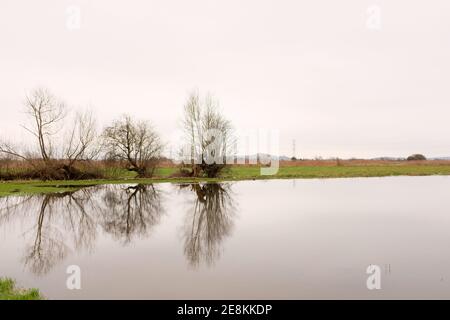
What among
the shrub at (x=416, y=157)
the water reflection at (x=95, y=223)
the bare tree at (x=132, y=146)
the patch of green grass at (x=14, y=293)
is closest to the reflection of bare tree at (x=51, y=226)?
the water reflection at (x=95, y=223)

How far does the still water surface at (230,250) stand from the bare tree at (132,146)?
833 inches

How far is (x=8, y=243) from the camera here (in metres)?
9.62

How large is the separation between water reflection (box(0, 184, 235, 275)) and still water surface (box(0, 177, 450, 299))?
4cm

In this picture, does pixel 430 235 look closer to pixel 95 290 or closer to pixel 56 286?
pixel 95 290

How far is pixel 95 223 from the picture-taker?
12.2 metres

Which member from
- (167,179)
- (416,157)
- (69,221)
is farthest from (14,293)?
(416,157)

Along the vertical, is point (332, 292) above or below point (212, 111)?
below

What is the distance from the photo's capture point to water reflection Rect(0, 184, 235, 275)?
8.44m

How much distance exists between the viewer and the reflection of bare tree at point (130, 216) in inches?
425

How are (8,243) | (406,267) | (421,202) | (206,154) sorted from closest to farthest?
(406,267)
(8,243)
(421,202)
(206,154)

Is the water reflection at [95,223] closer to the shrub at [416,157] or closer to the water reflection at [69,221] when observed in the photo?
the water reflection at [69,221]

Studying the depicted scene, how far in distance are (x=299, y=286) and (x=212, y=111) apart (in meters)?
32.4
